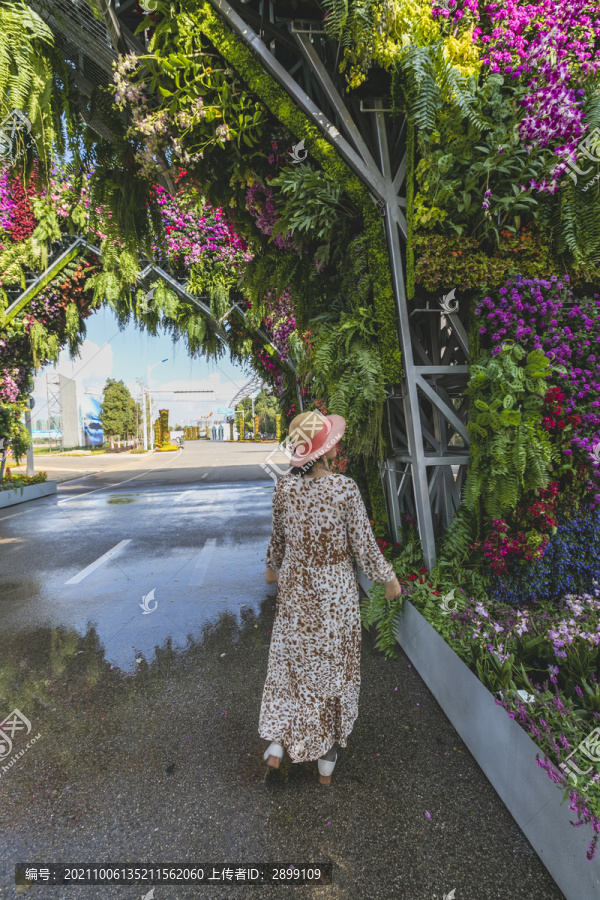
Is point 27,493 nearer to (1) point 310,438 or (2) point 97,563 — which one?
(2) point 97,563

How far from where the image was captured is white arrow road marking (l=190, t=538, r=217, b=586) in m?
5.74

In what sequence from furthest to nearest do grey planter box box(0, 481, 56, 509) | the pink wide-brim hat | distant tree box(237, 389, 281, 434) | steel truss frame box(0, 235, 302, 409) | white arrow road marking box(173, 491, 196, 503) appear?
distant tree box(237, 389, 281, 434) → white arrow road marking box(173, 491, 196, 503) → steel truss frame box(0, 235, 302, 409) → grey planter box box(0, 481, 56, 509) → the pink wide-brim hat

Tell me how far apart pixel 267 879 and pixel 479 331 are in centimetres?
342

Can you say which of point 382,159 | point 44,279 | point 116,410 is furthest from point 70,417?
point 382,159

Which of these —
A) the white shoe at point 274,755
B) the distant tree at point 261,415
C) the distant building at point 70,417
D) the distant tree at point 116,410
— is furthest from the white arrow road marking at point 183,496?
the distant tree at point 261,415

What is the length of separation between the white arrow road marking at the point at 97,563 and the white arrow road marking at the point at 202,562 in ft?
4.53

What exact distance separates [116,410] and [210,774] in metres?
57.2

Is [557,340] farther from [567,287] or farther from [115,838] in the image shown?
[115,838]

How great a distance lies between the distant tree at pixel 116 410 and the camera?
177 ft

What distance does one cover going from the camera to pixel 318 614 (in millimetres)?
2281

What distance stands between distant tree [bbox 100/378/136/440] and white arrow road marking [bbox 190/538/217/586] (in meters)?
50.5

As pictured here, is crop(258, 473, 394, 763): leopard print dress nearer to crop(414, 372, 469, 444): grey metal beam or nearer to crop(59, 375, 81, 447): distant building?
→ crop(414, 372, 469, 444): grey metal beam

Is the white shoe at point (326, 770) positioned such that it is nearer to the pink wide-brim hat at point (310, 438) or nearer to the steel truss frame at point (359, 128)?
the pink wide-brim hat at point (310, 438)

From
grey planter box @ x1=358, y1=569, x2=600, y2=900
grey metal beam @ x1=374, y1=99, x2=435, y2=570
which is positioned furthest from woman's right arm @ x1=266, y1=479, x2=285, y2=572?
grey metal beam @ x1=374, y1=99, x2=435, y2=570
